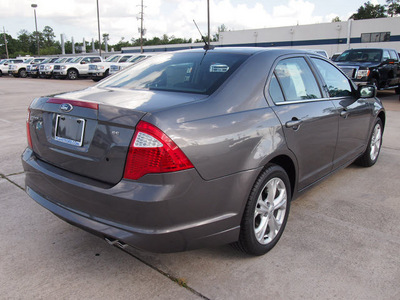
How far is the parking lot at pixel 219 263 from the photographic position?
2.41m

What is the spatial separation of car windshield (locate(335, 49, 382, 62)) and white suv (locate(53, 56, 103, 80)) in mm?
18958

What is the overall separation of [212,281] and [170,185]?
84cm

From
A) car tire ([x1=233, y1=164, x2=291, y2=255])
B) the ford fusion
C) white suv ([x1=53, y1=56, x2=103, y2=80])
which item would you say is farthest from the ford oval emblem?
white suv ([x1=53, y1=56, x2=103, y2=80])

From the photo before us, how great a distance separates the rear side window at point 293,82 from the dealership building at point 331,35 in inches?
1191

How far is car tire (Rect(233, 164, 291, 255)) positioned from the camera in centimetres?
260

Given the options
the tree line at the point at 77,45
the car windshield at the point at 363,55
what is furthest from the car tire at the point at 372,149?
the tree line at the point at 77,45

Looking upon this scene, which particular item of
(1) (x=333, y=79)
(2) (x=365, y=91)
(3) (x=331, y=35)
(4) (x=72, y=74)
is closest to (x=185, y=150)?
(1) (x=333, y=79)

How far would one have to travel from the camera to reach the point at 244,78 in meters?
2.71

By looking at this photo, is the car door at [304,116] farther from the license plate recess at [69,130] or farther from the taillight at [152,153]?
the license plate recess at [69,130]

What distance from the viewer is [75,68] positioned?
27219 millimetres

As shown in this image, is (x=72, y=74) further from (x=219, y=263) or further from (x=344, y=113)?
(x=219, y=263)

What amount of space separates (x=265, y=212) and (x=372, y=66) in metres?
11.2

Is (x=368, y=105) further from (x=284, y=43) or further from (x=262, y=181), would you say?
(x=284, y=43)

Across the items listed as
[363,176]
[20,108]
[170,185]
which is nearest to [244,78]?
[170,185]
